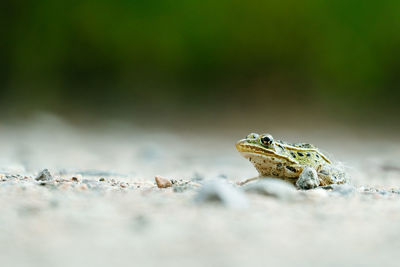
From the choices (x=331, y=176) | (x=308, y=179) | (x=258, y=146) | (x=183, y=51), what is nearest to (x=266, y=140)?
(x=258, y=146)

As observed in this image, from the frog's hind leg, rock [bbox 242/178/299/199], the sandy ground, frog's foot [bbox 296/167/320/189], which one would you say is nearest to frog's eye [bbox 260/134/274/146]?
frog's foot [bbox 296/167/320/189]

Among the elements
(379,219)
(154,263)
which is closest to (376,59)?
(379,219)

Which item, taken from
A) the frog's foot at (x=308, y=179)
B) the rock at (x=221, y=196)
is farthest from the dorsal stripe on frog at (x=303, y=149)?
the rock at (x=221, y=196)

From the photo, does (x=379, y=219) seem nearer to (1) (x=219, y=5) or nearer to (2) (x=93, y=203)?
(2) (x=93, y=203)

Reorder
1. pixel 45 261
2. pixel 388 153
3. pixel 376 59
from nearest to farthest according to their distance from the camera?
1. pixel 45 261
2. pixel 388 153
3. pixel 376 59

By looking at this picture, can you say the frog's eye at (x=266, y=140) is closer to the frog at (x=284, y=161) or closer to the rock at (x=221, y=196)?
the frog at (x=284, y=161)

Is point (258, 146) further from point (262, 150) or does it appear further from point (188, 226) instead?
point (188, 226)

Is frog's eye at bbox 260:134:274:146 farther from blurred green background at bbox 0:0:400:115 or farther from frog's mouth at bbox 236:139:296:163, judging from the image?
blurred green background at bbox 0:0:400:115
